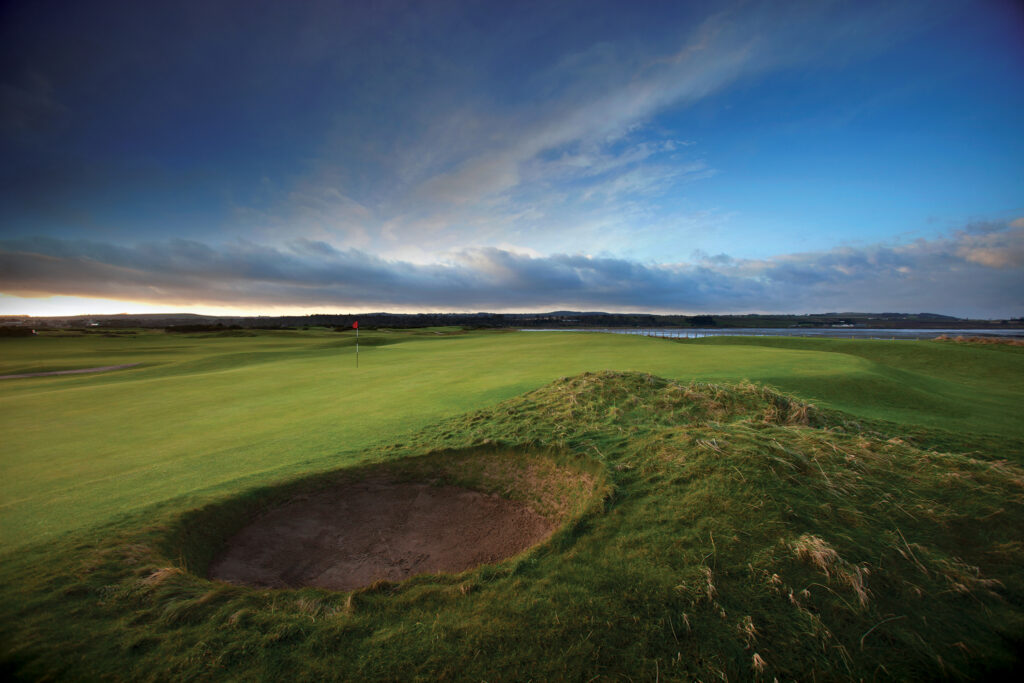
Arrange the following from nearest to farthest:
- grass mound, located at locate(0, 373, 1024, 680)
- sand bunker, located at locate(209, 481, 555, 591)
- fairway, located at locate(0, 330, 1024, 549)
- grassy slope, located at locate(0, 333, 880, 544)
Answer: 1. grass mound, located at locate(0, 373, 1024, 680)
2. sand bunker, located at locate(209, 481, 555, 591)
3. grassy slope, located at locate(0, 333, 880, 544)
4. fairway, located at locate(0, 330, 1024, 549)

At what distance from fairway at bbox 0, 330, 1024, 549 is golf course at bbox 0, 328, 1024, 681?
9 cm

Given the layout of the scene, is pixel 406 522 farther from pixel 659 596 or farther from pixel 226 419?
pixel 226 419

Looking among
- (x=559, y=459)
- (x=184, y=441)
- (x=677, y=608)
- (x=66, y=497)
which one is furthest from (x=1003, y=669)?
(x=184, y=441)

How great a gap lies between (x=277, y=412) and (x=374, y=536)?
6.16 metres

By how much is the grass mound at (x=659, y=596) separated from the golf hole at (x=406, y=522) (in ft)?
2.25

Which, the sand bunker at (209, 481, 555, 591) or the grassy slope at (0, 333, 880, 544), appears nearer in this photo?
the sand bunker at (209, 481, 555, 591)

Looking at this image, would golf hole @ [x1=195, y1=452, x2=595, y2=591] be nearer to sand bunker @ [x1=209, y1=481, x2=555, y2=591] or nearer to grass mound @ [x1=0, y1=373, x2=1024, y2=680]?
sand bunker @ [x1=209, y1=481, x2=555, y2=591]

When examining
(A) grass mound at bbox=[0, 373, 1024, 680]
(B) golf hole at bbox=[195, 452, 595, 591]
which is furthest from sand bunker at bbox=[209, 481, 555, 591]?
(A) grass mound at bbox=[0, 373, 1024, 680]

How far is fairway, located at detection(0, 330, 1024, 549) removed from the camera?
5.55m

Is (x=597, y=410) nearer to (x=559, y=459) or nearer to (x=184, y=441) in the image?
(x=559, y=459)

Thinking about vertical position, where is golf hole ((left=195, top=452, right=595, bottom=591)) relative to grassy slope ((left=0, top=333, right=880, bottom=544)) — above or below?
below

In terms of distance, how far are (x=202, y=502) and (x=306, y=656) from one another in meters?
3.62

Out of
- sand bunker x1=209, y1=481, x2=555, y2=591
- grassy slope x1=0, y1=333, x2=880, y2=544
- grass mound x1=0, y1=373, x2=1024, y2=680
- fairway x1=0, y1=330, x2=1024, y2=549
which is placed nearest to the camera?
grass mound x1=0, y1=373, x2=1024, y2=680

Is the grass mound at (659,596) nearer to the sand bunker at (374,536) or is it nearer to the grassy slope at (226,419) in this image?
the sand bunker at (374,536)
